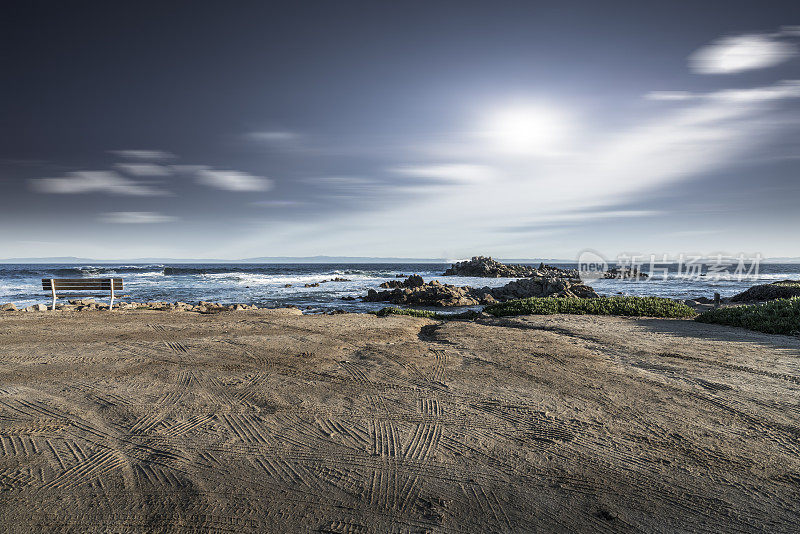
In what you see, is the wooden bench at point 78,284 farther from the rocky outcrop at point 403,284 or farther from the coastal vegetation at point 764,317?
the coastal vegetation at point 764,317

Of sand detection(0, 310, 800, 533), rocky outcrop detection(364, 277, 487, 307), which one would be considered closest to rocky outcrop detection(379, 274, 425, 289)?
rocky outcrop detection(364, 277, 487, 307)

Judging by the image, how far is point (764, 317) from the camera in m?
8.92

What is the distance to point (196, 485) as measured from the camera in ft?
8.96

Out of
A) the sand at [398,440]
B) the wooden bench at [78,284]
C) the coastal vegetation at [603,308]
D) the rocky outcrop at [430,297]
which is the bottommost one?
the rocky outcrop at [430,297]

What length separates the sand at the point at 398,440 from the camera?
8.11 feet

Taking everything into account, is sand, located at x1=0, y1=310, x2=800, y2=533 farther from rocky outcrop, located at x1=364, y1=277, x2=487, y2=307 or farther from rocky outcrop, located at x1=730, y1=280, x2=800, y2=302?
rocky outcrop, located at x1=364, y1=277, x2=487, y2=307

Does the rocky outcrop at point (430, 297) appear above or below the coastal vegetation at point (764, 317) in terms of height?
below

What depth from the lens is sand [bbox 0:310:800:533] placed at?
2.47m

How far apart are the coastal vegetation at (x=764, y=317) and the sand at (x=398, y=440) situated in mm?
2386

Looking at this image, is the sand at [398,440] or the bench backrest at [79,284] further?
the bench backrest at [79,284]

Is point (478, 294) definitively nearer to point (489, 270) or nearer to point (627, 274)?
point (627, 274)

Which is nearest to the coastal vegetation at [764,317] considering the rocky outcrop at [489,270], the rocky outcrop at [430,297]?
the rocky outcrop at [430,297]

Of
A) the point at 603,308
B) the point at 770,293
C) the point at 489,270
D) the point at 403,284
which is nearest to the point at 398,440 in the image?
the point at 603,308

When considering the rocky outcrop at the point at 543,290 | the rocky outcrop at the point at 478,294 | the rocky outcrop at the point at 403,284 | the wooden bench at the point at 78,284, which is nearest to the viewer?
the wooden bench at the point at 78,284
